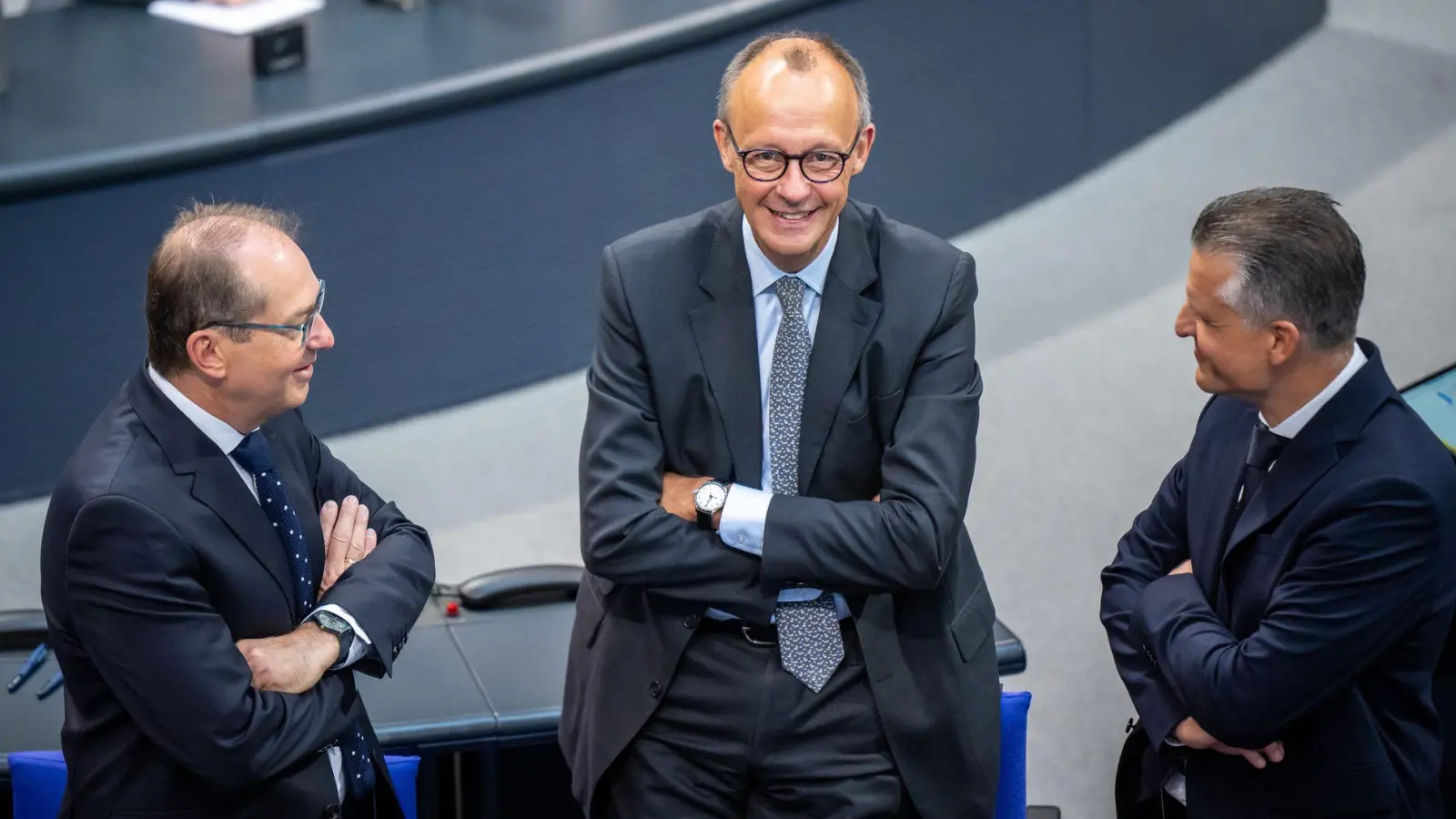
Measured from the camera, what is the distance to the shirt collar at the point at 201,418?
2.16 metres

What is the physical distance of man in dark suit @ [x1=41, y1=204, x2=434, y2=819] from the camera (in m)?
2.04

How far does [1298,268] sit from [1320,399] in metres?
0.19

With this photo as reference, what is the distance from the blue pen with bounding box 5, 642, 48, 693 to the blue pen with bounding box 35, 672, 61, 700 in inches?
1.6

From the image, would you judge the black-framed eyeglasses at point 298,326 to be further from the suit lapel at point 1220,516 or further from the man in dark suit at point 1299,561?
the suit lapel at point 1220,516

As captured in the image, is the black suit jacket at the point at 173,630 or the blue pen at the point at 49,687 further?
the blue pen at the point at 49,687

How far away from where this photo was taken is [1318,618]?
7.22 feet

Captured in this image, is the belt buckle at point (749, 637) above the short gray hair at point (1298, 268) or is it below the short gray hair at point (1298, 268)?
below

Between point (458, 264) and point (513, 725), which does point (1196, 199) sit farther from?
point (513, 725)

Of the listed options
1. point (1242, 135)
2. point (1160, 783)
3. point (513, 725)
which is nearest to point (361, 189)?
point (513, 725)

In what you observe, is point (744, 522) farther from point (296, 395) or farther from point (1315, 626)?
point (1315, 626)

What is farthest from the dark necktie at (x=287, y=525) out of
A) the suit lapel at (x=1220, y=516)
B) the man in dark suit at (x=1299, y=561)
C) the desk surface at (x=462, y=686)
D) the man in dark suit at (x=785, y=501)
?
the suit lapel at (x=1220, y=516)

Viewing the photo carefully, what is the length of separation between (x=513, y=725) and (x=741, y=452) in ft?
2.53

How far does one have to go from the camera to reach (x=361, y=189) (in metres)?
4.64

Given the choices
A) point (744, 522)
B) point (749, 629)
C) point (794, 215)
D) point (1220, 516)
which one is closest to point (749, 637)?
point (749, 629)
